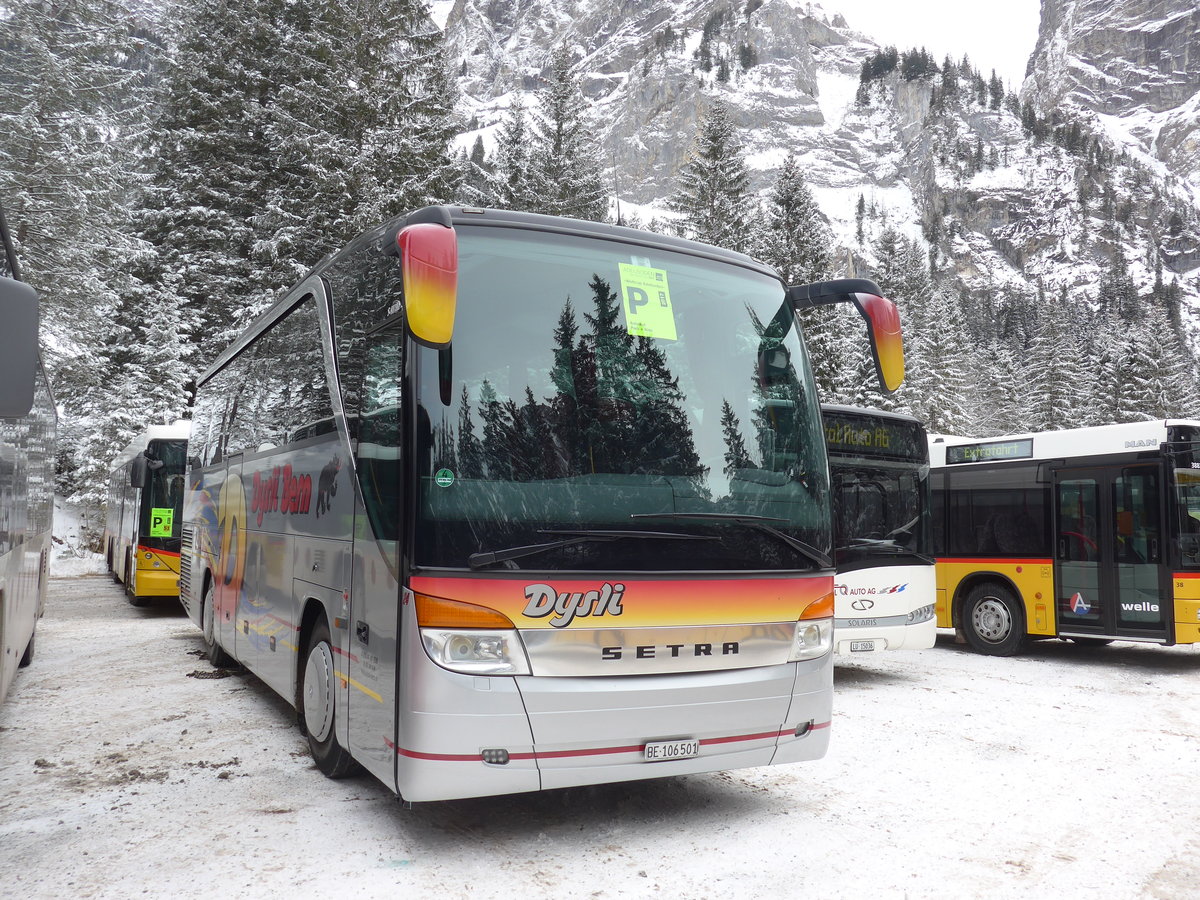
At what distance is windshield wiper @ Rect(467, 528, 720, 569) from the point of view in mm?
4258

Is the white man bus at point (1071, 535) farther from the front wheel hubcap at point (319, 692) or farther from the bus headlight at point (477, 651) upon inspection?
the front wheel hubcap at point (319, 692)

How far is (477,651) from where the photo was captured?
4.27 m

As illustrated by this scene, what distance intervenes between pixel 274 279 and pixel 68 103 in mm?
6671

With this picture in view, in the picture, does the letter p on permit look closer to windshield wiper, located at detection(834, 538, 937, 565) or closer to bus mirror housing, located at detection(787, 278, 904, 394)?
bus mirror housing, located at detection(787, 278, 904, 394)

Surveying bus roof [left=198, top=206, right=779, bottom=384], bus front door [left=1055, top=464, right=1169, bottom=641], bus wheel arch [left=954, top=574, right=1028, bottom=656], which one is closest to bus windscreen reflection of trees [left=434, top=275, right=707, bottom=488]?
bus roof [left=198, top=206, right=779, bottom=384]

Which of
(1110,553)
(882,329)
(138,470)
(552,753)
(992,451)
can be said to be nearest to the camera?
(552,753)

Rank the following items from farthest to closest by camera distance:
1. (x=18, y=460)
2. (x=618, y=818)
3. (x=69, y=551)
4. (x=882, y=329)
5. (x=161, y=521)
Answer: (x=69, y=551)
(x=161, y=521)
(x=18, y=460)
(x=882, y=329)
(x=618, y=818)

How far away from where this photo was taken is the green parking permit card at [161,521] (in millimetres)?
15461

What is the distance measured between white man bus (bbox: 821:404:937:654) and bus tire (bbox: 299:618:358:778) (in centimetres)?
582

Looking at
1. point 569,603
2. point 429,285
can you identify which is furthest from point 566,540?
point 429,285

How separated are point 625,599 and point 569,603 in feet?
0.96

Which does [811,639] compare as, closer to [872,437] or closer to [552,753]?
[552,753]

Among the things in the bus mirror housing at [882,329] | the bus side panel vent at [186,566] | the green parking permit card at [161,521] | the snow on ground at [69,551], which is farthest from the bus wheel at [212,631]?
the snow on ground at [69,551]

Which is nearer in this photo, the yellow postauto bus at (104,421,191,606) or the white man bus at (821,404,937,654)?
the white man bus at (821,404,937,654)
